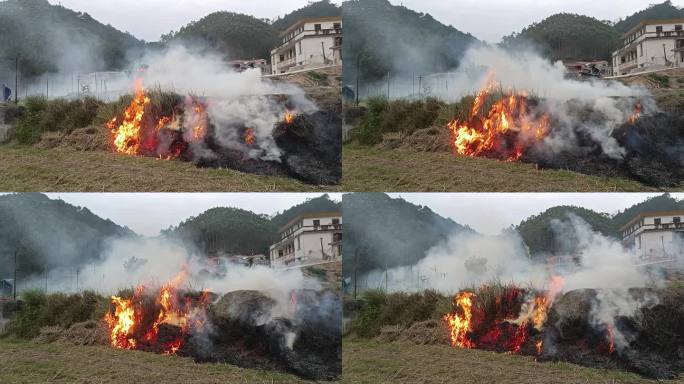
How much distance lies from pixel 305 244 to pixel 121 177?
166 centimetres

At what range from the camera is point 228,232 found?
6160 mm

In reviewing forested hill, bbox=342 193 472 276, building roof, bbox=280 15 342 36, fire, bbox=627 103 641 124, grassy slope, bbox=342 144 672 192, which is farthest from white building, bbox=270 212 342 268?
fire, bbox=627 103 641 124

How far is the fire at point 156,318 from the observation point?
6.24 m

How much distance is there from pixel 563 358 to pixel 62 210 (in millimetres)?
4383

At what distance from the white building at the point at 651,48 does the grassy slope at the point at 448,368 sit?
258 centimetres

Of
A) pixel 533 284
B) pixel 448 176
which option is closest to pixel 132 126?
pixel 448 176

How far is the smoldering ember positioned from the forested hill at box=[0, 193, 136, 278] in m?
2.22

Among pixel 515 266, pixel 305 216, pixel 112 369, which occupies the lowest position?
pixel 112 369

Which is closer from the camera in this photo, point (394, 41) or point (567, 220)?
point (567, 220)

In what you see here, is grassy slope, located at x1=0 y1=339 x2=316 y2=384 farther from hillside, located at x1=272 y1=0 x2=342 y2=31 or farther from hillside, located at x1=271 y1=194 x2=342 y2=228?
hillside, located at x1=272 y1=0 x2=342 y2=31

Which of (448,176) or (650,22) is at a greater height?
(650,22)

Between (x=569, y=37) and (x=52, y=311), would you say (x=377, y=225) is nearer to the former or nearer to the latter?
(x=569, y=37)

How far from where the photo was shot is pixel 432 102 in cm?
640

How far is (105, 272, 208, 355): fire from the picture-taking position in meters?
6.24
